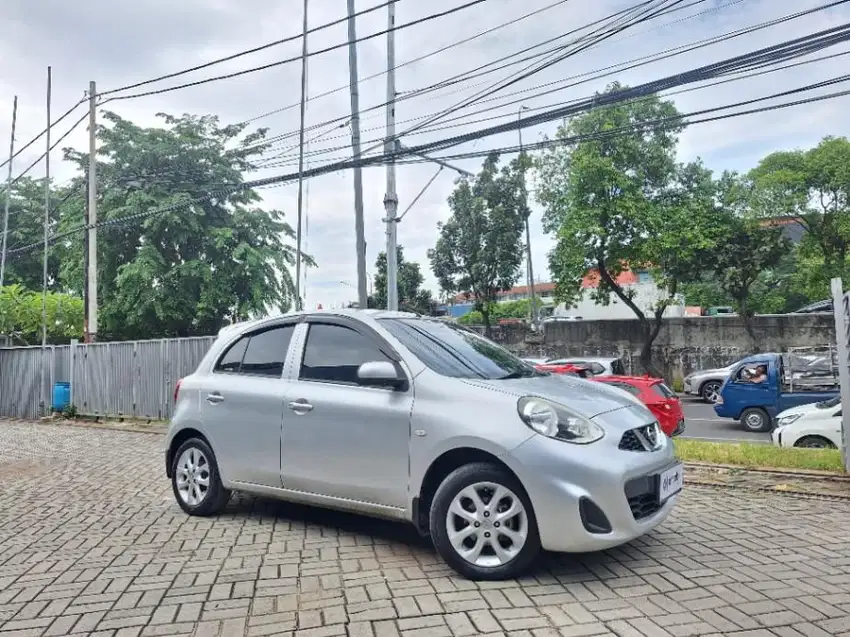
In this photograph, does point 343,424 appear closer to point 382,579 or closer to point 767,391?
point 382,579

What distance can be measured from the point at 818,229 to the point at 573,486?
23.3 m

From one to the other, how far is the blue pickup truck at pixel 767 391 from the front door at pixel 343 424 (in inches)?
432

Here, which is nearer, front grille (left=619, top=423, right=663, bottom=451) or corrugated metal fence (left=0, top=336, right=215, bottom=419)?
front grille (left=619, top=423, right=663, bottom=451)

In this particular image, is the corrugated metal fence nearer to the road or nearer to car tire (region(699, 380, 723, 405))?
the road

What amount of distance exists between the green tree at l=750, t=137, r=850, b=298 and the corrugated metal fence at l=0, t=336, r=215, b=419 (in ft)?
62.4

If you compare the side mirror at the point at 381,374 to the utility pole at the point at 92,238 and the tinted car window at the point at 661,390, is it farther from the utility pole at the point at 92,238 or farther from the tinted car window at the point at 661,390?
the utility pole at the point at 92,238

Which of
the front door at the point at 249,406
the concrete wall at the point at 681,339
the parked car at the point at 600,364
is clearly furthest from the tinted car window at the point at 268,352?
the concrete wall at the point at 681,339

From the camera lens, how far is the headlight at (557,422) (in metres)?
3.69

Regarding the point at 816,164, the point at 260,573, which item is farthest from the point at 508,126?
the point at 816,164

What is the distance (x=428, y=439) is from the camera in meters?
A: 4.00

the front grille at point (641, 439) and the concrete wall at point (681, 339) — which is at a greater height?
the concrete wall at point (681, 339)

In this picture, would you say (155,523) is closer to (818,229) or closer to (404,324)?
(404,324)

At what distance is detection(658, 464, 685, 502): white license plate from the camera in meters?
3.86

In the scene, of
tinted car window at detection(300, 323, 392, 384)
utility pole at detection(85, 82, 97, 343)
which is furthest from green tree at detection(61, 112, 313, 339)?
tinted car window at detection(300, 323, 392, 384)
